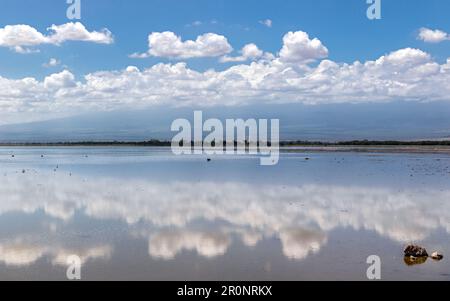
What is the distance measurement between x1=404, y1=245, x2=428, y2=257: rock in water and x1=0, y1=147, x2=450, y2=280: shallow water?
0.19 meters

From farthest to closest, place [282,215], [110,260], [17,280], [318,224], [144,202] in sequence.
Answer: [144,202], [282,215], [318,224], [110,260], [17,280]

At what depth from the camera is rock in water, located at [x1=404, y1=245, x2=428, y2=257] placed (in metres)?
9.83

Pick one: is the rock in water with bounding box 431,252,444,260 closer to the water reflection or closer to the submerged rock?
the submerged rock

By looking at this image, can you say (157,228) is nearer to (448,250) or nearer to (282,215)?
(282,215)

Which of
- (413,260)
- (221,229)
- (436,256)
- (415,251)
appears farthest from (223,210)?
(436,256)

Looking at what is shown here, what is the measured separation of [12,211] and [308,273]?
9.39 metres

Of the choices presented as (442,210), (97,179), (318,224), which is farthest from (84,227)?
(97,179)

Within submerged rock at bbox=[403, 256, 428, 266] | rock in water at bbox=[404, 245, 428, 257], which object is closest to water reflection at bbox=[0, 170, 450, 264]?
rock in water at bbox=[404, 245, 428, 257]

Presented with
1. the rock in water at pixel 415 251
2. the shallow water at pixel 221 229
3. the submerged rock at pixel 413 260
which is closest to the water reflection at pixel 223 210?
the shallow water at pixel 221 229

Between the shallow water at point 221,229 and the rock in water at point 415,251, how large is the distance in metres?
0.19

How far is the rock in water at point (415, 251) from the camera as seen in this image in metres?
9.83

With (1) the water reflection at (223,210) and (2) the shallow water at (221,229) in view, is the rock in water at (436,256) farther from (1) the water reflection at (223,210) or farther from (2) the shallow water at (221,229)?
(1) the water reflection at (223,210)

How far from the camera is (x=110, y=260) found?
958 cm

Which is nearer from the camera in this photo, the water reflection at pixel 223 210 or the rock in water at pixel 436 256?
the rock in water at pixel 436 256
